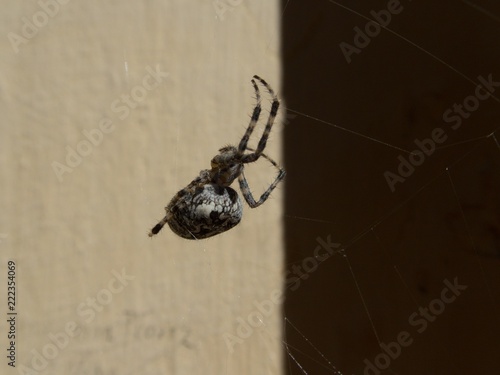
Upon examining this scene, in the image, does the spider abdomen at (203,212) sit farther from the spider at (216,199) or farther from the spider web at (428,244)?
the spider web at (428,244)

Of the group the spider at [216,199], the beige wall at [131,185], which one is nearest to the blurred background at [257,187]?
the beige wall at [131,185]

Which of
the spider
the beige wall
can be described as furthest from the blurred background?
the spider

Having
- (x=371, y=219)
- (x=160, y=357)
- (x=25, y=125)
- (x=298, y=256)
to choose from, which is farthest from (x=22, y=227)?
(x=371, y=219)

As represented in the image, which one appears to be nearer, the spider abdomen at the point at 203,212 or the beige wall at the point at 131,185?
the spider abdomen at the point at 203,212

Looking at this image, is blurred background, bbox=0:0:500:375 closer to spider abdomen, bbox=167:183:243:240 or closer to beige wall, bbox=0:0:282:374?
beige wall, bbox=0:0:282:374

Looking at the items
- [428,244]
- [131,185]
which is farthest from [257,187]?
[428,244]

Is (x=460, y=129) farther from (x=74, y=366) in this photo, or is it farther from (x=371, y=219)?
(x=74, y=366)

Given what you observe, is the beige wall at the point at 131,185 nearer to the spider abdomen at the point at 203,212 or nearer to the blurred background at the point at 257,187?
the blurred background at the point at 257,187
